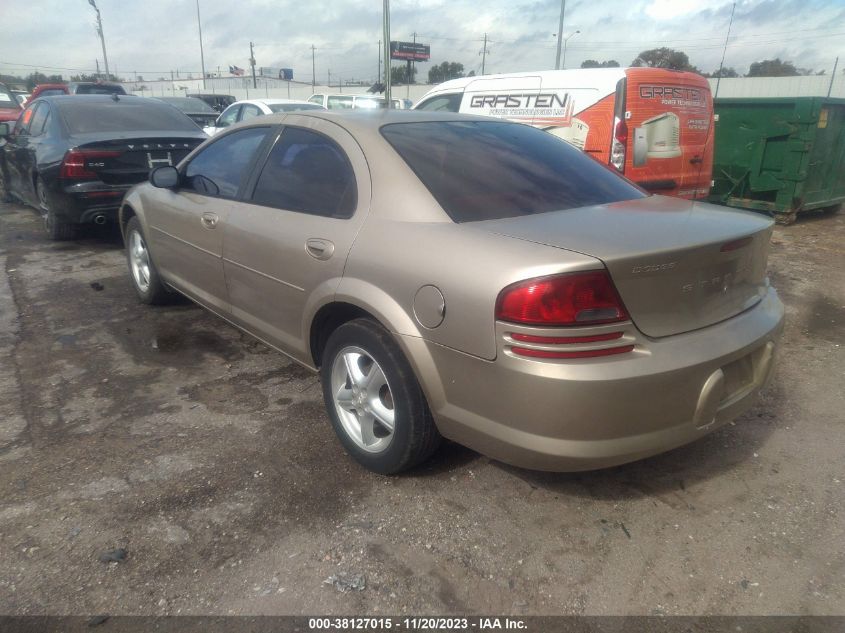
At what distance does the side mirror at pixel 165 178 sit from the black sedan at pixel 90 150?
276cm

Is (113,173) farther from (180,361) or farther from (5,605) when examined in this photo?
(5,605)

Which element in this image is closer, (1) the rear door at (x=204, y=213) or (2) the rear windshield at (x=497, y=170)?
(2) the rear windshield at (x=497, y=170)

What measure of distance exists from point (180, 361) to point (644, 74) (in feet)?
16.7

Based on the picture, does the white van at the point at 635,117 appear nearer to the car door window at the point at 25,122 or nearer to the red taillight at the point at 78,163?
the red taillight at the point at 78,163

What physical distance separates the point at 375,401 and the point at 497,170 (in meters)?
1.17

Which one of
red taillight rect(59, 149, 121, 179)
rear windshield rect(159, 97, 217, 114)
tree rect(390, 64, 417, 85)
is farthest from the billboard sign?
red taillight rect(59, 149, 121, 179)

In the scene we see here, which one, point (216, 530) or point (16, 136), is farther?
point (16, 136)

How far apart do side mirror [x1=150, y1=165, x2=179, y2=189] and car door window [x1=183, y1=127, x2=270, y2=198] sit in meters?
0.08

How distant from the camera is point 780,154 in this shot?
28.3 feet

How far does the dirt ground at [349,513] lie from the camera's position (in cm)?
212

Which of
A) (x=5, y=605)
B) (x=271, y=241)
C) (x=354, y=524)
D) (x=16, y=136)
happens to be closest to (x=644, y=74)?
(x=271, y=241)

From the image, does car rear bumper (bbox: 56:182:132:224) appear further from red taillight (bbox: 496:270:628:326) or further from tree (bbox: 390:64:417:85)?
tree (bbox: 390:64:417:85)

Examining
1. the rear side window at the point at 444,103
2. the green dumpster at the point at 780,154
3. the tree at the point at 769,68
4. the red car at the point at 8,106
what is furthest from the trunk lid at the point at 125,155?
the tree at the point at 769,68

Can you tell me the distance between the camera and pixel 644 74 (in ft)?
20.2
